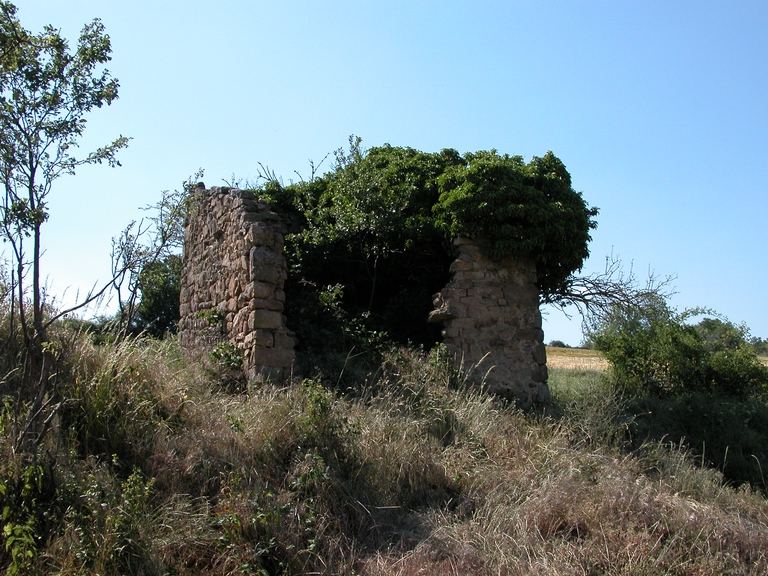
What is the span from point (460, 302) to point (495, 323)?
583mm

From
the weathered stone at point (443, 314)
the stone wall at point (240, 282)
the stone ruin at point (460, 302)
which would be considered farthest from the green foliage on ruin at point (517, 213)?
the stone wall at point (240, 282)

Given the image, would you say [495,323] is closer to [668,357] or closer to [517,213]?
[517,213]

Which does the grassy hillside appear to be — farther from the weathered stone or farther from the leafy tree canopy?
the leafy tree canopy

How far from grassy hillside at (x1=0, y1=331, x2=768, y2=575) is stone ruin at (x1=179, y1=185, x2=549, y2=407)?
1687 mm

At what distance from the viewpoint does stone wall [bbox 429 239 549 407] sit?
973cm

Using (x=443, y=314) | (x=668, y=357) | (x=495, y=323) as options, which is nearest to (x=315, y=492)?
(x=443, y=314)

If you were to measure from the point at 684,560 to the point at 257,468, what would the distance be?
11.6 feet

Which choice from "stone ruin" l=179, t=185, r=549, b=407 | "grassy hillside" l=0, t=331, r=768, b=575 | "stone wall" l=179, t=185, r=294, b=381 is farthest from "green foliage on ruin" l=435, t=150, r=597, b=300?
"grassy hillside" l=0, t=331, r=768, b=575

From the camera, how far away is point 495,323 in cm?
986

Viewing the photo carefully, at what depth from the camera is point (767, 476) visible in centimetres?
1010

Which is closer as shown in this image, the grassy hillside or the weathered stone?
the grassy hillside

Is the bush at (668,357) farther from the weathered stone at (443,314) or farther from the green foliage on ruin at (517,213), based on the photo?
the weathered stone at (443,314)

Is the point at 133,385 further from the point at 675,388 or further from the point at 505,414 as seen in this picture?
the point at 675,388

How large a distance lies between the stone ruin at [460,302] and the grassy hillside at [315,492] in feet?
5.53
